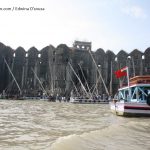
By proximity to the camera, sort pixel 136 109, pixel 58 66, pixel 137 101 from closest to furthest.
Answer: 1. pixel 136 109
2. pixel 137 101
3. pixel 58 66

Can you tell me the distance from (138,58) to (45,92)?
27453mm

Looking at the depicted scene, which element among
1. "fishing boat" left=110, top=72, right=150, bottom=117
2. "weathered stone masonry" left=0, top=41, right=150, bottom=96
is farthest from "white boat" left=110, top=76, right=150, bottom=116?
"weathered stone masonry" left=0, top=41, right=150, bottom=96

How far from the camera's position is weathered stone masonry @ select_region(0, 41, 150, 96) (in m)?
81.2

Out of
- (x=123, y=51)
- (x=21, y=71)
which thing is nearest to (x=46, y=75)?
(x=21, y=71)

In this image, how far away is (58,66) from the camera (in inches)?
3260

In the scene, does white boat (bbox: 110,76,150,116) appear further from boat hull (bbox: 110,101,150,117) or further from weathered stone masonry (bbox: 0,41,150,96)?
weathered stone masonry (bbox: 0,41,150,96)

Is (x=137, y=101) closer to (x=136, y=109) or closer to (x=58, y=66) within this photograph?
(x=136, y=109)

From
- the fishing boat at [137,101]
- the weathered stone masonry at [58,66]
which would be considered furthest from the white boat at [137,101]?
the weathered stone masonry at [58,66]

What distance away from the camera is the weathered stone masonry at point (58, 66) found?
8125 cm

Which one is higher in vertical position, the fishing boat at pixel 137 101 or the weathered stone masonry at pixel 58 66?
the weathered stone masonry at pixel 58 66

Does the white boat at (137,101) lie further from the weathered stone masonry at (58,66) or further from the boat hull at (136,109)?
the weathered stone masonry at (58,66)

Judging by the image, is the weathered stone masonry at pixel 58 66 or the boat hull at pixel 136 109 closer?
the boat hull at pixel 136 109

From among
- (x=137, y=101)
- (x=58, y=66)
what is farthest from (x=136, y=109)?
(x=58, y=66)

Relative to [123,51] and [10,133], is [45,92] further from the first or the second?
[10,133]
